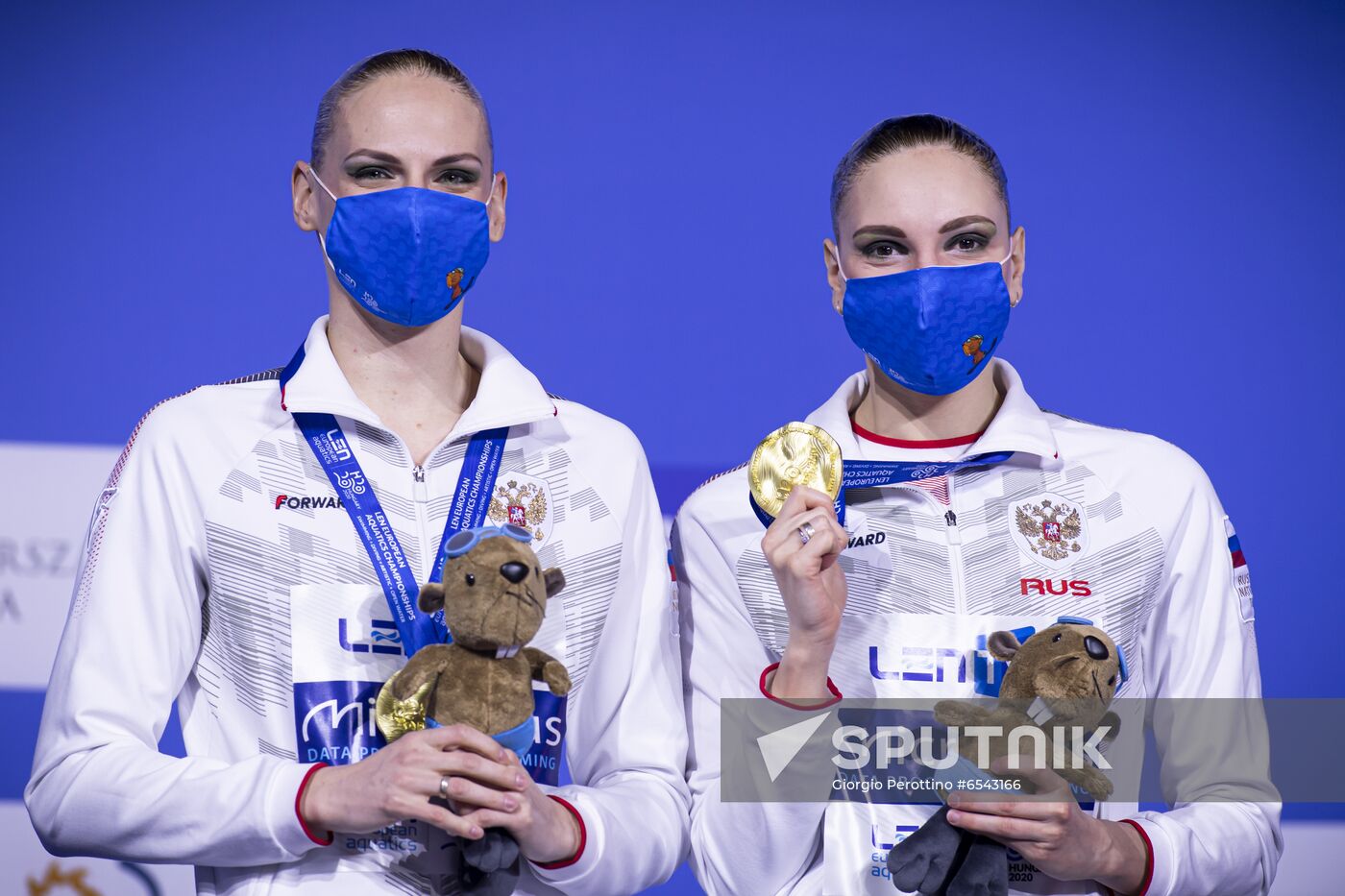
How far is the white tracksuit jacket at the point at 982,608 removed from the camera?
224 centimetres

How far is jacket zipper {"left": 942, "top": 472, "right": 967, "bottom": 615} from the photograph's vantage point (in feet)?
7.52

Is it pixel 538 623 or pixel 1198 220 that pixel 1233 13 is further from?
pixel 538 623

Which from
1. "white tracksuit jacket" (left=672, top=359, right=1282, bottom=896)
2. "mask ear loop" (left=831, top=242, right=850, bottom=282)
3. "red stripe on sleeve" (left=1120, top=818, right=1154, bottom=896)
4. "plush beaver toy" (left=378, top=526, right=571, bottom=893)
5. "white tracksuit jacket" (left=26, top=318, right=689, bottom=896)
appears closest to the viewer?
"plush beaver toy" (left=378, top=526, right=571, bottom=893)

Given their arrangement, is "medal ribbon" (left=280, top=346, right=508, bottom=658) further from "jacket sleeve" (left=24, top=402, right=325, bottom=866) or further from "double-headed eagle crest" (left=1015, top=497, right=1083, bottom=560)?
"double-headed eagle crest" (left=1015, top=497, right=1083, bottom=560)

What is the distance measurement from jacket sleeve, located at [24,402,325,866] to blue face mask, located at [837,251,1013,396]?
1.09 meters

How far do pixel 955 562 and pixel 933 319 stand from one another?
1.27 ft

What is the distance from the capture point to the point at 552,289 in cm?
342

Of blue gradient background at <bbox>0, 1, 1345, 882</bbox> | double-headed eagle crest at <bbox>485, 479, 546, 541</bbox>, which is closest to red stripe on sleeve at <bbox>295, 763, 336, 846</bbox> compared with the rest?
double-headed eagle crest at <bbox>485, 479, 546, 541</bbox>

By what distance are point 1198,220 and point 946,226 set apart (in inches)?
55.4

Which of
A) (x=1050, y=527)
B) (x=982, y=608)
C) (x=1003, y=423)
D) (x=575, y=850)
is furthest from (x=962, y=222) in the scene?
(x=575, y=850)

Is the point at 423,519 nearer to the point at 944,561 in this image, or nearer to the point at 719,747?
the point at 719,747

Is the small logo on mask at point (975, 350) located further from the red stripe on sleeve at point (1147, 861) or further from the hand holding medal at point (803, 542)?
the red stripe on sleeve at point (1147, 861)

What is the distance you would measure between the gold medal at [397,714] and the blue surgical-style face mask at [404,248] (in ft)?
1.93

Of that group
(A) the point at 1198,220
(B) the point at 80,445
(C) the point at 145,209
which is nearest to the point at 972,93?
(A) the point at 1198,220
